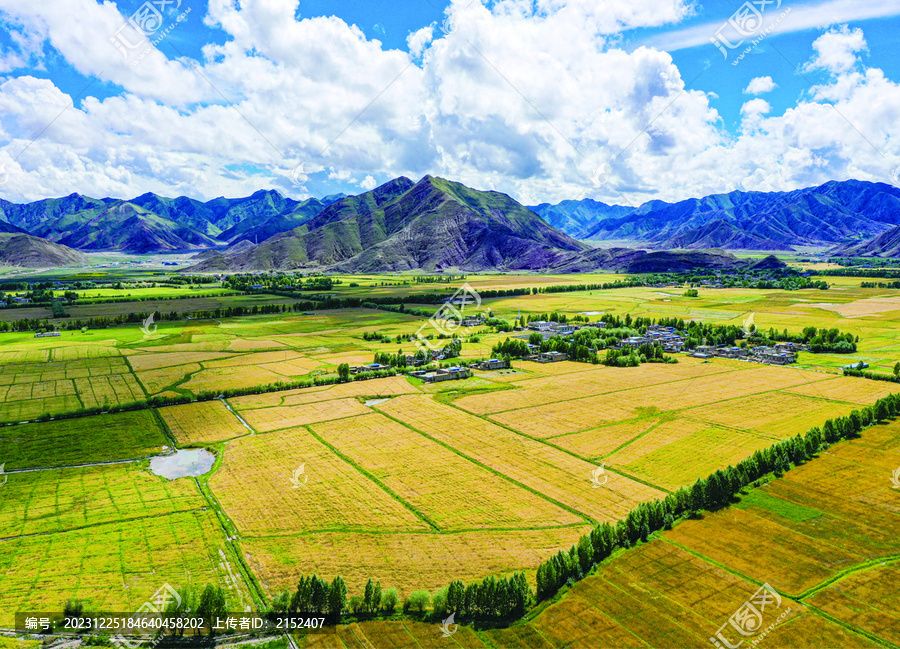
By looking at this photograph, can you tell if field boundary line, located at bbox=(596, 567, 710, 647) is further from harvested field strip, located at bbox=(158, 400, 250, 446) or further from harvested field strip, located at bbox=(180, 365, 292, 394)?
harvested field strip, located at bbox=(180, 365, 292, 394)

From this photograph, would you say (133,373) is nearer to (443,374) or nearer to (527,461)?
(443,374)

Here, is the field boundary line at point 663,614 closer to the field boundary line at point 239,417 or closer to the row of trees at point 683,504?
the row of trees at point 683,504

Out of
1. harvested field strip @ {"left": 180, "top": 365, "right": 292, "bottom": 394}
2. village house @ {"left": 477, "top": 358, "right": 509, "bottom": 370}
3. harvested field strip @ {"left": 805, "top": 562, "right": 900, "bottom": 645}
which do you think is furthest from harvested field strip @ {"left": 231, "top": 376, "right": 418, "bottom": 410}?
harvested field strip @ {"left": 805, "top": 562, "right": 900, "bottom": 645}

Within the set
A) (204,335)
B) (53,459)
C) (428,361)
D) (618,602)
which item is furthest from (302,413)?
(204,335)

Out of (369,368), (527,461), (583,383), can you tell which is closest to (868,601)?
(527,461)

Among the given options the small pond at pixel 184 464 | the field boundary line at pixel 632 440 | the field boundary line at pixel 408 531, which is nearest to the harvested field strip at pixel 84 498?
the small pond at pixel 184 464

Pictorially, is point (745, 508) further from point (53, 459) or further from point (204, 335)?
point (204, 335)
